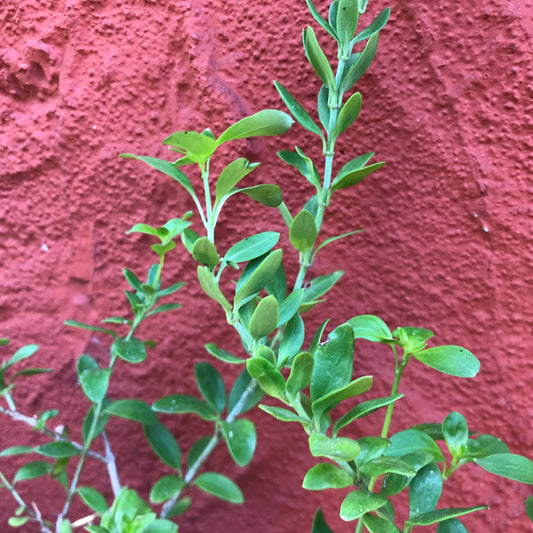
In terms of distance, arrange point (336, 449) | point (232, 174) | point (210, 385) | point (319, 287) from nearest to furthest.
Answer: point (336, 449) < point (232, 174) < point (319, 287) < point (210, 385)

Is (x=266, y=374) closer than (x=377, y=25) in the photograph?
Yes

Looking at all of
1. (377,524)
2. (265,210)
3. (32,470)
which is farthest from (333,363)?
(32,470)

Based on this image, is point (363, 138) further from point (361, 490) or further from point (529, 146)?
point (361, 490)

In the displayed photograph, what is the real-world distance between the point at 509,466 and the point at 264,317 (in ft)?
0.80

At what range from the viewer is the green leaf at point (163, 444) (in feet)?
2.17

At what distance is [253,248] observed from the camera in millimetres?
458

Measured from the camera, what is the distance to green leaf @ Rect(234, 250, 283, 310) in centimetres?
41

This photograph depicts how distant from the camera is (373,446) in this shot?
395mm

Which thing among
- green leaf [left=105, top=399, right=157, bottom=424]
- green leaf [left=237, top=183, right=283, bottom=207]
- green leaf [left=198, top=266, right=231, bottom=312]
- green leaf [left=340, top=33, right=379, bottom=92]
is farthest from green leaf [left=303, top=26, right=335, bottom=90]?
green leaf [left=105, top=399, right=157, bottom=424]

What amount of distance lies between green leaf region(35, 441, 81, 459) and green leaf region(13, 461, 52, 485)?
4cm

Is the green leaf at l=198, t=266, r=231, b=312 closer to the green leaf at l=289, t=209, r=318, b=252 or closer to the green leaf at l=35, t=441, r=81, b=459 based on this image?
the green leaf at l=289, t=209, r=318, b=252

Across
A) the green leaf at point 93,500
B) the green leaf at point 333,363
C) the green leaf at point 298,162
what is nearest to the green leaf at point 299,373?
the green leaf at point 333,363

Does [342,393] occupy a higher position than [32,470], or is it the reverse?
[342,393]

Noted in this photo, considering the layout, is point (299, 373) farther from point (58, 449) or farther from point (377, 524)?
point (58, 449)
